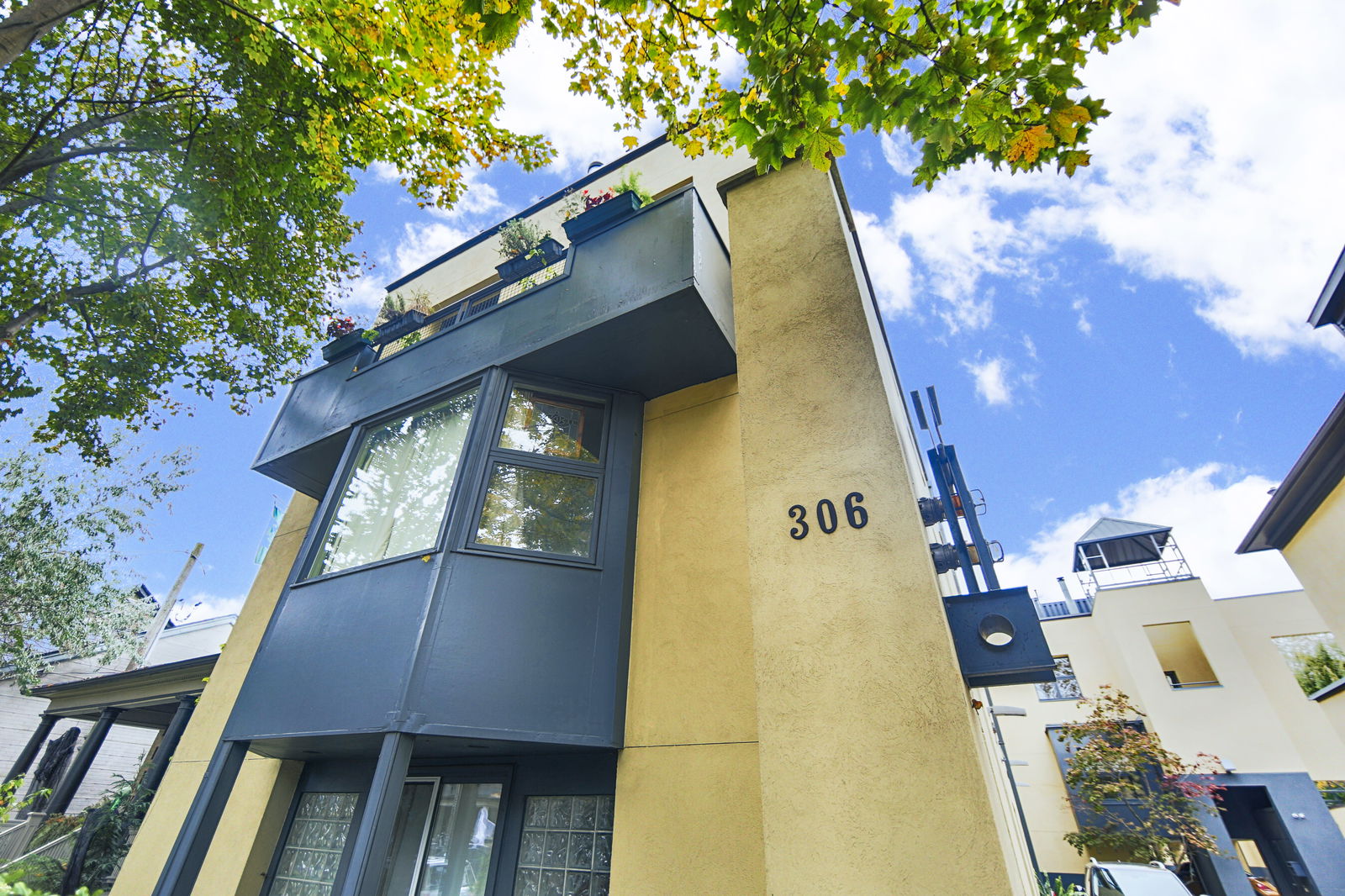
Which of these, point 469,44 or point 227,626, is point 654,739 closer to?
point 469,44

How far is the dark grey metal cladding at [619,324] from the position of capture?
15.7 feet

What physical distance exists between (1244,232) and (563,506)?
43.5 feet

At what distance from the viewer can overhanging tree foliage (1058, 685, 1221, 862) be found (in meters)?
11.6

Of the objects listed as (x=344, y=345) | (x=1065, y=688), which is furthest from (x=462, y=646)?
(x=1065, y=688)

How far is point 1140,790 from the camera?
11859 millimetres

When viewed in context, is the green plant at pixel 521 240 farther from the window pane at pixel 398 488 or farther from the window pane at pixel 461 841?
the window pane at pixel 461 841

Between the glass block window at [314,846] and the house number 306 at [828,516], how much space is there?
4.69m

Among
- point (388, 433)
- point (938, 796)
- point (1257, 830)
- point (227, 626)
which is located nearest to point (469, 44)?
point (388, 433)

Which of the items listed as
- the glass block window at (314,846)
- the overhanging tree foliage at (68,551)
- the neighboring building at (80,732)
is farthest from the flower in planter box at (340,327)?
the neighboring building at (80,732)

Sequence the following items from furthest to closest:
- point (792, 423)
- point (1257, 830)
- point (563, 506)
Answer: point (1257, 830)
point (563, 506)
point (792, 423)

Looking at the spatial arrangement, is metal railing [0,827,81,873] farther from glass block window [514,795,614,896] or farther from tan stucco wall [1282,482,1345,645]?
tan stucco wall [1282,482,1345,645]

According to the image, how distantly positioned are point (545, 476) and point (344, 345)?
400 cm

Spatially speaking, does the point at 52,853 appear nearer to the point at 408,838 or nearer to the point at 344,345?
the point at 408,838

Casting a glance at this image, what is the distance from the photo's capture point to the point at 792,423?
3.27m
